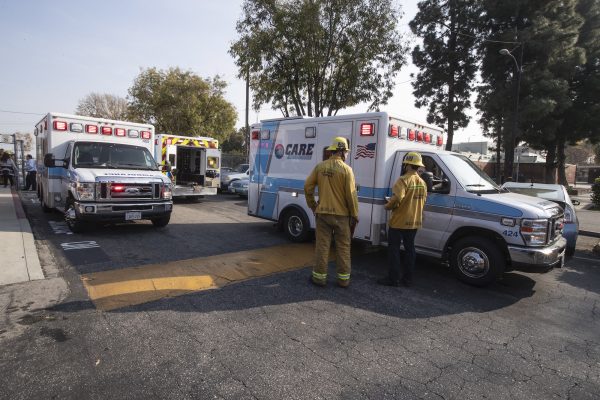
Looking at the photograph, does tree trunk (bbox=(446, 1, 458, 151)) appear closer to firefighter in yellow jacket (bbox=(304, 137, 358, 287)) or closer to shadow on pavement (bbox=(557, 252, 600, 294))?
shadow on pavement (bbox=(557, 252, 600, 294))

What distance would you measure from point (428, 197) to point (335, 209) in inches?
73.2

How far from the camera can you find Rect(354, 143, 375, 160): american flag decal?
634cm

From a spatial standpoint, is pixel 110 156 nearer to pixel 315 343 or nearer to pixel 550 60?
pixel 315 343

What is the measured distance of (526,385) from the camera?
3.06 meters

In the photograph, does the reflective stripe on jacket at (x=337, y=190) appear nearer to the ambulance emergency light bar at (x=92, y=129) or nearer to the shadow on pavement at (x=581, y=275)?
the shadow on pavement at (x=581, y=275)

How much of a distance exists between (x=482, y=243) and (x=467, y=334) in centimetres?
180

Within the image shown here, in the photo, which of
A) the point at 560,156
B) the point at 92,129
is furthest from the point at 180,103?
the point at 560,156

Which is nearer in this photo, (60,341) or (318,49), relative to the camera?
(60,341)

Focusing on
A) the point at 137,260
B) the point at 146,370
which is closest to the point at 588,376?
the point at 146,370

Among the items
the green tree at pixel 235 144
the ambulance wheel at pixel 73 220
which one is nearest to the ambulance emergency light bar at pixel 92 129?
the ambulance wheel at pixel 73 220

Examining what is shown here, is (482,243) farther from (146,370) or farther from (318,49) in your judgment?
(318,49)

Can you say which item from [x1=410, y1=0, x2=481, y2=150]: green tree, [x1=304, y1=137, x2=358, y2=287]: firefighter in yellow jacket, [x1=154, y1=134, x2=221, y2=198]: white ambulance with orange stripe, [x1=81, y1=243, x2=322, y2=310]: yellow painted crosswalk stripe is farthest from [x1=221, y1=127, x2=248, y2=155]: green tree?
[x1=304, y1=137, x2=358, y2=287]: firefighter in yellow jacket

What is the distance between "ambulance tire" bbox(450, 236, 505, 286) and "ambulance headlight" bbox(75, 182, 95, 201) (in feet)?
22.7

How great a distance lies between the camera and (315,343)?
3.58 meters
